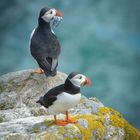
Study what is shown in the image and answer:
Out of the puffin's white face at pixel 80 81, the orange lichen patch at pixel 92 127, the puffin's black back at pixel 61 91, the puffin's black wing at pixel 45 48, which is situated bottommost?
the orange lichen patch at pixel 92 127

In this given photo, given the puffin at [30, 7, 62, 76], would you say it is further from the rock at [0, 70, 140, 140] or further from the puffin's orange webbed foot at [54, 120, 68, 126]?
the puffin's orange webbed foot at [54, 120, 68, 126]

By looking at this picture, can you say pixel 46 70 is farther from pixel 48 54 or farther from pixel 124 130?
pixel 124 130

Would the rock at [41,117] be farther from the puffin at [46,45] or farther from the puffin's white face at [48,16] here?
the puffin's white face at [48,16]

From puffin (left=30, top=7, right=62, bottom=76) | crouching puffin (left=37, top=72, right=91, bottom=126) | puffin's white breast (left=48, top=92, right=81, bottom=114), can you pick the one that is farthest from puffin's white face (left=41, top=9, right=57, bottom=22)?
puffin's white breast (left=48, top=92, right=81, bottom=114)

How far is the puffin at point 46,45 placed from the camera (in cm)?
1255

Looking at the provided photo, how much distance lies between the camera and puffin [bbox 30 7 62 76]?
12553 mm

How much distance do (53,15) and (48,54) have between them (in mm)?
1374

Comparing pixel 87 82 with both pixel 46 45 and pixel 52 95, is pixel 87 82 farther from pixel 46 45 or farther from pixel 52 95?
pixel 46 45

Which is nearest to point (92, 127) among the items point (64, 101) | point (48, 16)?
point (64, 101)

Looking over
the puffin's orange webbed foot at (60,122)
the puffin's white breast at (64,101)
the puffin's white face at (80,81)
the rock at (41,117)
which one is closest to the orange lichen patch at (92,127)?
the rock at (41,117)

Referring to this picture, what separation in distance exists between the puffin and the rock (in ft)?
0.88

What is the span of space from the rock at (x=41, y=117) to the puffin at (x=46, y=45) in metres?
0.27

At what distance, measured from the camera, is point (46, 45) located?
13016 millimetres

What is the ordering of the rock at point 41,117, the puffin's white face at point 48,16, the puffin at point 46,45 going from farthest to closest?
1. the puffin's white face at point 48,16
2. the puffin at point 46,45
3. the rock at point 41,117
